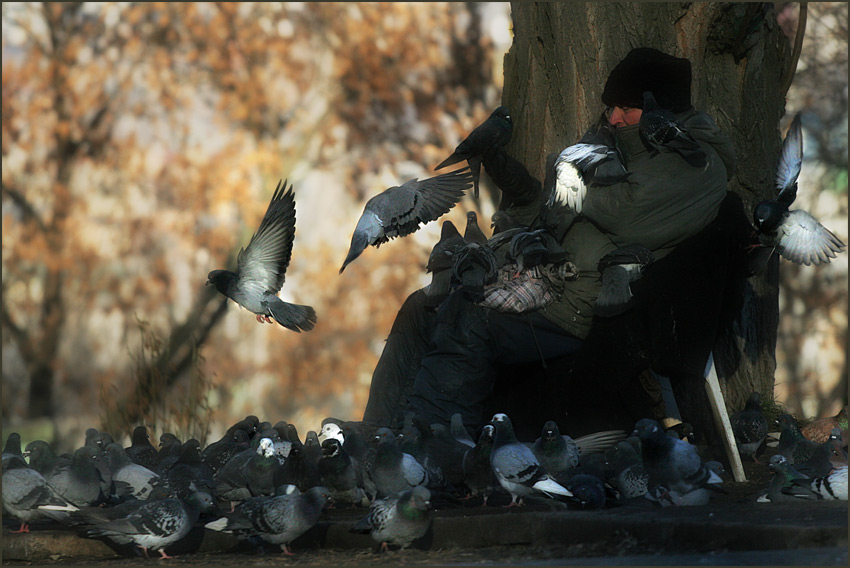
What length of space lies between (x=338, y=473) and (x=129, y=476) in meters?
1.39

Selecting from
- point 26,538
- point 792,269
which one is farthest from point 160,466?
point 792,269

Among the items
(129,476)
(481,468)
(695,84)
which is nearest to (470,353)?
(481,468)

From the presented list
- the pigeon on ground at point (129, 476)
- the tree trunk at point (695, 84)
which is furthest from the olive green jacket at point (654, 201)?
the pigeon on ground at point (129, 476)

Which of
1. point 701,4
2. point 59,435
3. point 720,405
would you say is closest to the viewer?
point 720,405

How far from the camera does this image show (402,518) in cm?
448

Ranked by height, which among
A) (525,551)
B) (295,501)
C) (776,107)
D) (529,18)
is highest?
(529,18)

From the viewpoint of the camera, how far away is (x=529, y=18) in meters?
7.04

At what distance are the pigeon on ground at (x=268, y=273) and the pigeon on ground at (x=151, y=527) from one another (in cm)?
144

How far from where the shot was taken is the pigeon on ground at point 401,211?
19.6 feet

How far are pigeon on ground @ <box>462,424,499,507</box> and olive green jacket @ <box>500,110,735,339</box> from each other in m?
0.98

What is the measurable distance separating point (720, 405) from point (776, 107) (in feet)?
8.03

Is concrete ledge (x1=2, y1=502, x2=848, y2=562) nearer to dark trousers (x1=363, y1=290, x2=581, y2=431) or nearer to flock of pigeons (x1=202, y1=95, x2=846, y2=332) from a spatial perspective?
dark trousers (x1=363, y1=290, x2=581, y2=431)

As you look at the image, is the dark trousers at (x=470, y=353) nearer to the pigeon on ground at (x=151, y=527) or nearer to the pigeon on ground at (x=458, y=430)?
the pigeon on ground at (x=458, y=430)

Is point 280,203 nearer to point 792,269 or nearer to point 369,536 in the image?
point 369,536
